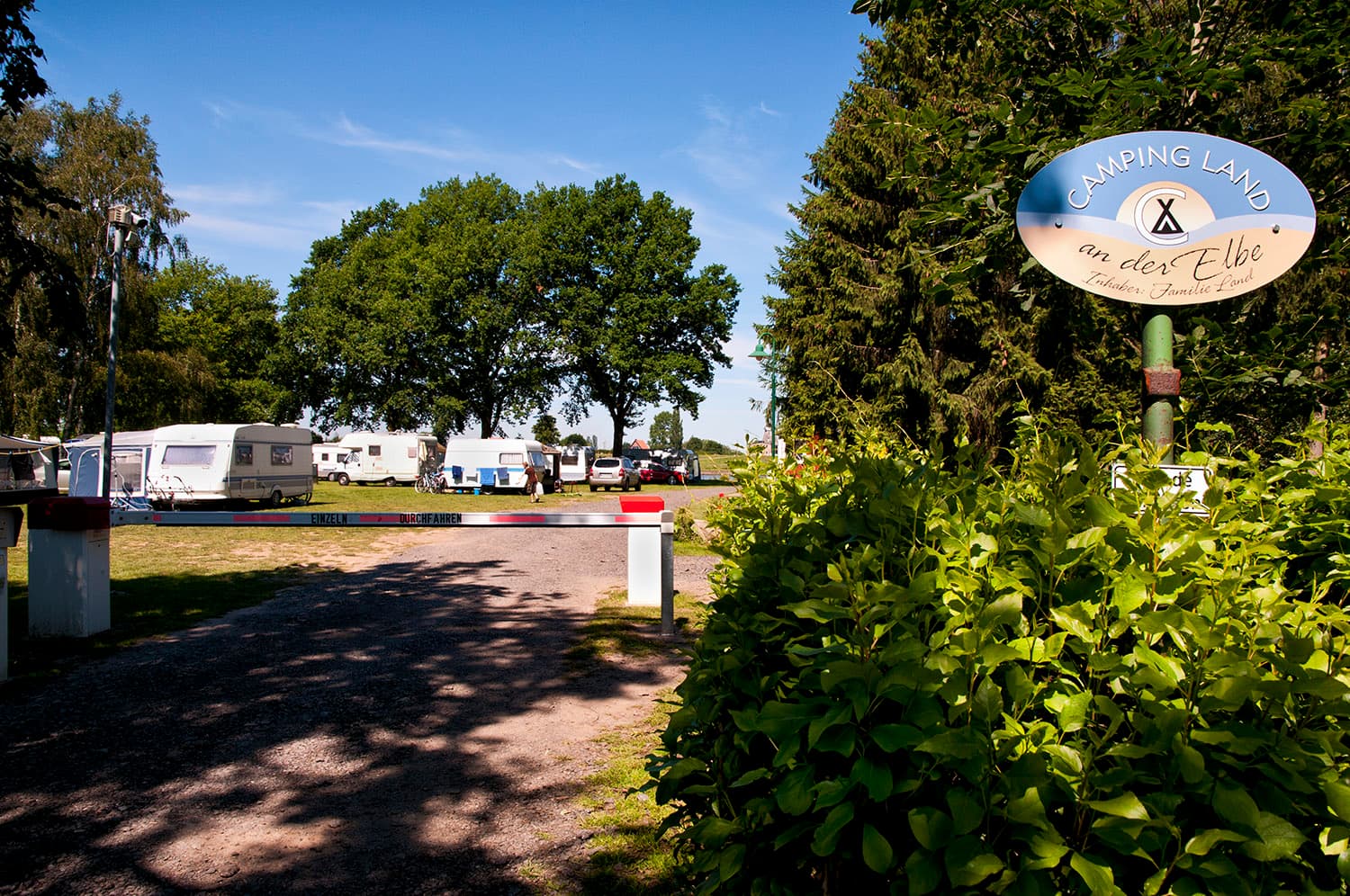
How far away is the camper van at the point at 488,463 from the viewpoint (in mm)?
39219

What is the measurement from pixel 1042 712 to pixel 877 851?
1.31 feet

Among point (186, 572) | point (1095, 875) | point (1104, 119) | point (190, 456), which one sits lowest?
point (186, 572)

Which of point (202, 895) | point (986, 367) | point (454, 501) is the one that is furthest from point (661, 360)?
point (202, 895)

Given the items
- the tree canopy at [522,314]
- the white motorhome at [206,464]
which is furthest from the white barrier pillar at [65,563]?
the tree canopy at [522,314]

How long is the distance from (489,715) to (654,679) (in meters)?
1.36

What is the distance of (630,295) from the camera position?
1951 inches

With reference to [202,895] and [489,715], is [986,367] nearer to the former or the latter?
[489,715]

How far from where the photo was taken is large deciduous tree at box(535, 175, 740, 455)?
49.5 meters

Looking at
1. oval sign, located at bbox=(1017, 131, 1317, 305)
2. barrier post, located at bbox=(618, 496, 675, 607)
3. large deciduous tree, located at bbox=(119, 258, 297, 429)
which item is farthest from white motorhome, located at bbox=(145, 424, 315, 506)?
oval sign, located at bbox=(1017, 131, 1317, 305)

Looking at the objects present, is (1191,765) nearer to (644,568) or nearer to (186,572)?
(644,568)

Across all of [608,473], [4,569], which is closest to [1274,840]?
[4,569]

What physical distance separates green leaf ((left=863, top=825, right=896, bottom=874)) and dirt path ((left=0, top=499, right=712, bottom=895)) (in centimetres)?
219

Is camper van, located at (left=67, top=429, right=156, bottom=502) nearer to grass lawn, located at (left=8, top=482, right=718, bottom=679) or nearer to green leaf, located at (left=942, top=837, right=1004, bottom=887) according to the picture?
grass lawn, located at (left=8, top=482, right=718, bottom=679)

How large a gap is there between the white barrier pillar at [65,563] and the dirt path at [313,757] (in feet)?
2.32
